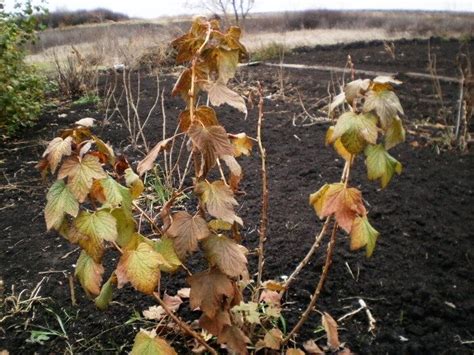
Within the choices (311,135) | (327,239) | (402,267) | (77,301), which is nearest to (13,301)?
(77,301)

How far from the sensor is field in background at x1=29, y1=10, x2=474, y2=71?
896cm

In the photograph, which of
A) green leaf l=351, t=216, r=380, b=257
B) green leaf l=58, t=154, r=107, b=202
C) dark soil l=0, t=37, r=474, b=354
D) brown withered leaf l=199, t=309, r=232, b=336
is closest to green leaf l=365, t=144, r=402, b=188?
green leaf l=351, t=216, r=380, b=257

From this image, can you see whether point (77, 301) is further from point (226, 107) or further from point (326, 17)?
point (326, 17)

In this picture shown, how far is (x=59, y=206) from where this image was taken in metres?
0.97

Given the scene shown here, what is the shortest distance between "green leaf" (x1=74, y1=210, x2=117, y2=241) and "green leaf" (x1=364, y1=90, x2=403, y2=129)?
696mm

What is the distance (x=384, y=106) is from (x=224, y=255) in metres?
0.56

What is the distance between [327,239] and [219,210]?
4.63ft

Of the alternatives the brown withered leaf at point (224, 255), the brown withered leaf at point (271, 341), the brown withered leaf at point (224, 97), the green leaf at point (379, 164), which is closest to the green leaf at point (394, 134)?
the green leaf at point (379, 164)

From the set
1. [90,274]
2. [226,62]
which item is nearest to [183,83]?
[226,62]

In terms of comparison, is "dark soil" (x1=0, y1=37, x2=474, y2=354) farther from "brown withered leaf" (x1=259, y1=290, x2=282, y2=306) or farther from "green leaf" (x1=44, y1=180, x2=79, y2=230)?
"green leaf" (x1=44, y1=180, x2=79, y2=230)

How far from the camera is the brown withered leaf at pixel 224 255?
1049 millimetres

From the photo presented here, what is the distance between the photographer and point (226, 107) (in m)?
5.00

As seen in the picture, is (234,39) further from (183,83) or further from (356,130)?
(356,130)

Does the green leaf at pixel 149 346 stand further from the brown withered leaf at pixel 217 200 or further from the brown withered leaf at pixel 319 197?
the brown withered leaf at pixel 319 197
